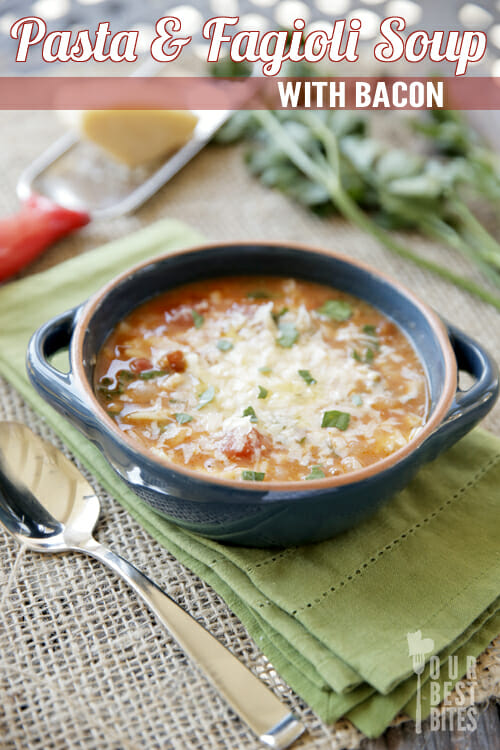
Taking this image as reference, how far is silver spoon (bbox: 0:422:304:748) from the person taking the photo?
151cm

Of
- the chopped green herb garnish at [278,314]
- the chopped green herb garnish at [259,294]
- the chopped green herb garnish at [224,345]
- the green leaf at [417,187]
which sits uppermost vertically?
the green leaf at [417,187]

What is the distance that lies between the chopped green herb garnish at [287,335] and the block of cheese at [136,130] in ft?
4.06

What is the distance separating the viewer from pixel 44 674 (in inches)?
62.4

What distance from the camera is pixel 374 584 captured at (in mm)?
1734

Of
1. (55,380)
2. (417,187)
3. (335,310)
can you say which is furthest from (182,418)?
(417,187)

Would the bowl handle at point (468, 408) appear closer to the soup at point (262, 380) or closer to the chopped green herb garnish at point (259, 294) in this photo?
the soup at point (262, 380)

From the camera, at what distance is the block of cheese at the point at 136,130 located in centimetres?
294

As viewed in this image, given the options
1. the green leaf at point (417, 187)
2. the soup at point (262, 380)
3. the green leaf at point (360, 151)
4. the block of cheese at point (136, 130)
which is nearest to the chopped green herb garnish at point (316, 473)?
the soup at point (262, 380)

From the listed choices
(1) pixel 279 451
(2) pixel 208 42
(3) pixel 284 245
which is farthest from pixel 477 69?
(1) pixel 279 451

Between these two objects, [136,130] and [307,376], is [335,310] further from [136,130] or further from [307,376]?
[136,130]

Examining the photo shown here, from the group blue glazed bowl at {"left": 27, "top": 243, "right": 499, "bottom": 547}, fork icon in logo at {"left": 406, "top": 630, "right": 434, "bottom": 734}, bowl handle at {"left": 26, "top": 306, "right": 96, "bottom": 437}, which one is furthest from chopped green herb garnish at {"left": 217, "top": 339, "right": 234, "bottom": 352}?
fork icon in logo at {"left": 406, "top": 630, "right": 434, "bottom": 734}

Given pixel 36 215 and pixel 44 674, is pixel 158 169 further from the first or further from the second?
pixel 44 674

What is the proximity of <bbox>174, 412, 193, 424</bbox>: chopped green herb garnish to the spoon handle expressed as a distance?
37cm

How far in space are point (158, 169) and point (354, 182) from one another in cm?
83
